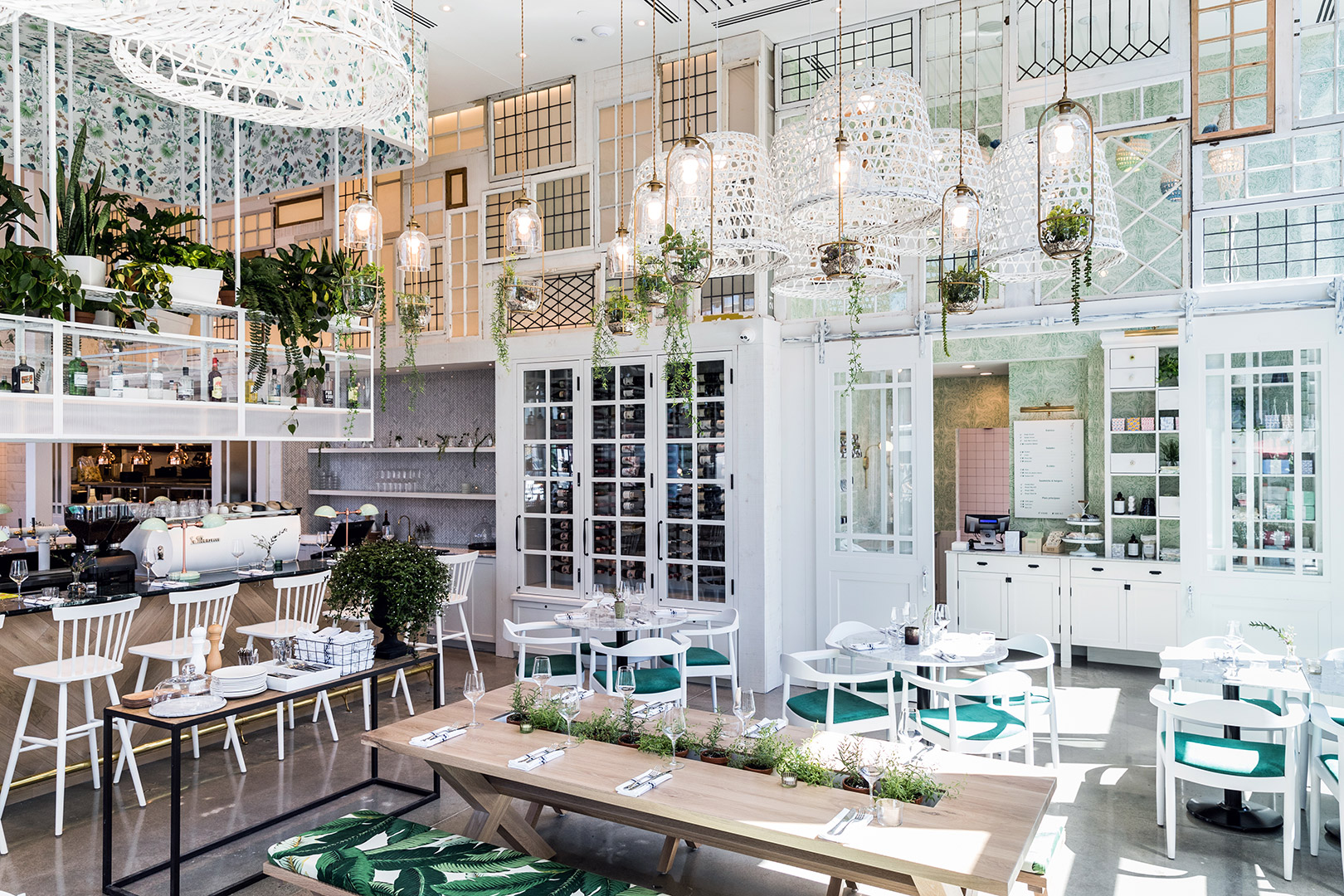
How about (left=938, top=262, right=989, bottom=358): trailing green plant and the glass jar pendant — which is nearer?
(left=938, top=262, right=989, bottom=358): trailing green plant

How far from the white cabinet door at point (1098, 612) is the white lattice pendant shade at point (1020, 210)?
4290mm

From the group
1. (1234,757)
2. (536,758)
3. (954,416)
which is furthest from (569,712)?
(954,416)

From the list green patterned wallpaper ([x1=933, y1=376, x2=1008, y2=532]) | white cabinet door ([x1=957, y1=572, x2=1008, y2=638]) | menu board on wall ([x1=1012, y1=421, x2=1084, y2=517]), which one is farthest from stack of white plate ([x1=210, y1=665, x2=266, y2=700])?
green patterned wallpaper ([x1=933, y1=376, x2=1008, y2=532])

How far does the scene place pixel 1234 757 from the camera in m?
4.16

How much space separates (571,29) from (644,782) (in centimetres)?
622

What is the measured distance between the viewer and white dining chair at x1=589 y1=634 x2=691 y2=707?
5.19 meters

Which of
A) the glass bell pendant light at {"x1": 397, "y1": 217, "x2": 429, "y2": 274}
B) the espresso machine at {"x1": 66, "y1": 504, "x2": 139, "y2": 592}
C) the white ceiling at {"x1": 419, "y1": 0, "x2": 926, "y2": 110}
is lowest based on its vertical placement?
the espresso machine at {"x1": 66, "y1": 504, "x2": 139, "y2": 592}

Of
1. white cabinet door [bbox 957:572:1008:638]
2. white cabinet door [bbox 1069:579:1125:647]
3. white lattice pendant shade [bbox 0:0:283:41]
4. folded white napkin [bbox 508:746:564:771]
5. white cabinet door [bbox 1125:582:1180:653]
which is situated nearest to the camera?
white lattice pendant shade [bbox 0:0:283:41]

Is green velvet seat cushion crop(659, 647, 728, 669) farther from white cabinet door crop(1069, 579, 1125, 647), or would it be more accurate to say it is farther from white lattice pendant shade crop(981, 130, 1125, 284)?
white cabinet door crop(1069, 579, 1125, 647)

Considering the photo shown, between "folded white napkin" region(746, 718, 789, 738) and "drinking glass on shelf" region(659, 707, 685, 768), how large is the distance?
0.28 metres

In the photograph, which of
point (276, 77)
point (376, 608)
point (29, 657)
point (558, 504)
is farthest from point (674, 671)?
point (276, 77)

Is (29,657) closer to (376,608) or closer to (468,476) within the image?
(376,608)

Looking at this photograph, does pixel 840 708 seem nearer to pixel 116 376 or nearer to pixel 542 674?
pixel 542 674

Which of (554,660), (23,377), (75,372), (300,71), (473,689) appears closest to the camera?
(300,71)
